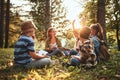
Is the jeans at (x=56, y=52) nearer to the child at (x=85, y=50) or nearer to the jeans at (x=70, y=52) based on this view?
the jeans at (x=70, y=52)

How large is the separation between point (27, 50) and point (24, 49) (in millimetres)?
98

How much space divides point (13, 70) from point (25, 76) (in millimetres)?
1160

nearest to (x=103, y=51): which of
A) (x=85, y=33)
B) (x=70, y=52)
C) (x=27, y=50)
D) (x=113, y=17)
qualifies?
(x=70, y=52)

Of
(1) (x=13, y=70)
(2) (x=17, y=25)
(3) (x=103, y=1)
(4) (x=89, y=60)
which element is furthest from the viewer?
(2) (x=17, y=25)

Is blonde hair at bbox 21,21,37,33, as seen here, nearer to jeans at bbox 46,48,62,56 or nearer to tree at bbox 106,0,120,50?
jeans at bbox 46,48,62,56

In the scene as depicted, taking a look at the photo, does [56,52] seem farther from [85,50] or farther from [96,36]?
[85,50]

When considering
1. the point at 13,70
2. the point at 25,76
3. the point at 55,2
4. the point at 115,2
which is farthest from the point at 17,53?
the point at 55,2

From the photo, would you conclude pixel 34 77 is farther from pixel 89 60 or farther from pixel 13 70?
pixel 89 60

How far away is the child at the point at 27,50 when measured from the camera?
7969mm

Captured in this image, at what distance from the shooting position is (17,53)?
8086 millimetres

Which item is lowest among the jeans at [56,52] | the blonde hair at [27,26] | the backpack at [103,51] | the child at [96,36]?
the jeans at [56,52]

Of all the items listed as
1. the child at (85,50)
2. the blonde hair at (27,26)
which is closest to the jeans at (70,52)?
the child at (85,50)

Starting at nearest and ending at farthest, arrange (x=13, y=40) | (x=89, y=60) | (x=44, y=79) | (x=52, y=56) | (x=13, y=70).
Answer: (x=44, y=79)
(x=13, y=70)
(x=89, y=60)
(x=52, y=56)
(x=13, y=40)

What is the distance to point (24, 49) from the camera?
8.03 meters
